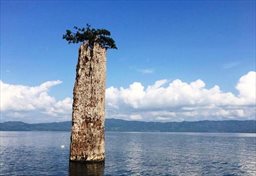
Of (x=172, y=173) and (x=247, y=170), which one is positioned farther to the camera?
(x=247, y=170)

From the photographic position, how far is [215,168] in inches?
2174

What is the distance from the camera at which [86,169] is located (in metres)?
45.2

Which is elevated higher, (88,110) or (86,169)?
(88,110)

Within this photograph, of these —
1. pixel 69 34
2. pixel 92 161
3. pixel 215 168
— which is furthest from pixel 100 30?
pixel 215 168

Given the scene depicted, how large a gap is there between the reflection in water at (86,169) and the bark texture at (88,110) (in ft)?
2.37

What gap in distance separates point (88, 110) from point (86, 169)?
782 cm

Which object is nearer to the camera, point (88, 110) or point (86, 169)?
point (86, 169)

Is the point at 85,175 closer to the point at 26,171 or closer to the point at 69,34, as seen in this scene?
the point at 26,171

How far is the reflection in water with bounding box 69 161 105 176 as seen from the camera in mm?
43312

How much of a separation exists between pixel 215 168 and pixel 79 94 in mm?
23379

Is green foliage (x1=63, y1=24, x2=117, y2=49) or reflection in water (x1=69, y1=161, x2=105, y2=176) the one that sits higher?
green foliage (x1=63, y1=24, x2=117, y2=49)

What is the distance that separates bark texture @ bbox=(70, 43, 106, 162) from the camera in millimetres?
48250

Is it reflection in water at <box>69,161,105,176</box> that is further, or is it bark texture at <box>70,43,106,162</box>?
bark texture at <box>70,43,106,162</box>

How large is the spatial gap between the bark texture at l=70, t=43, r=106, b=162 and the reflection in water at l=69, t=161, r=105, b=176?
72 centimetres
